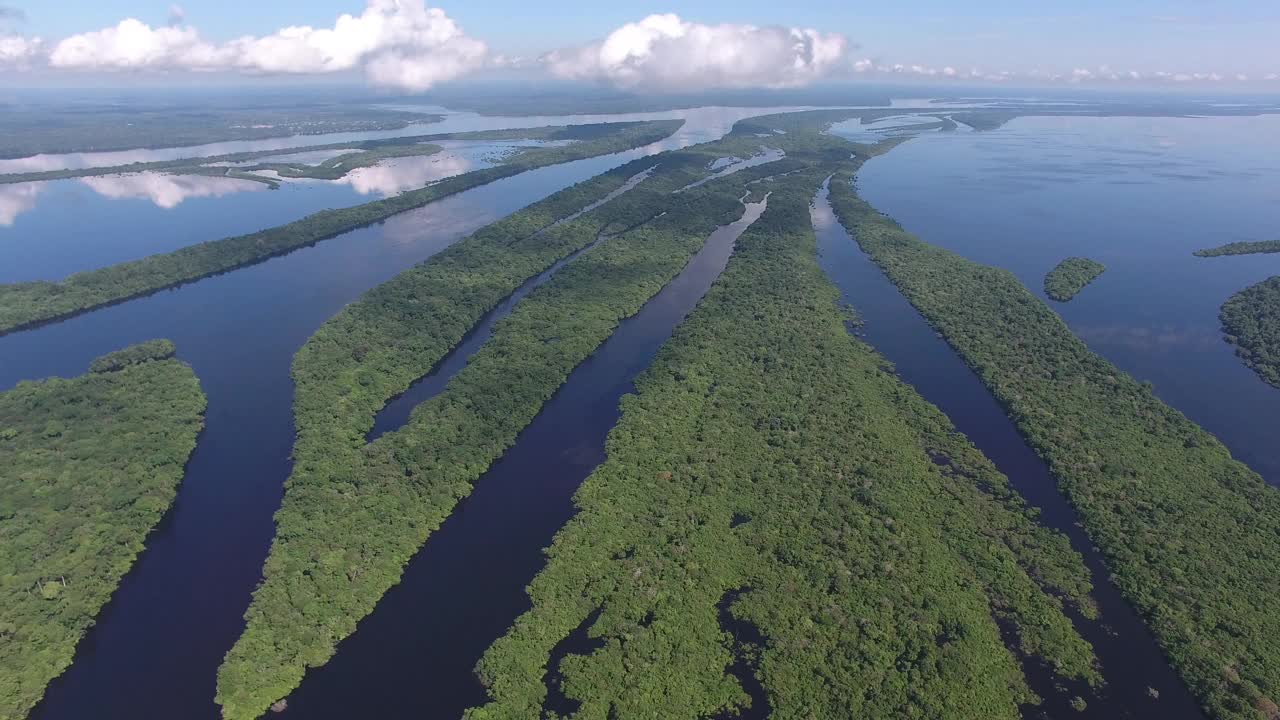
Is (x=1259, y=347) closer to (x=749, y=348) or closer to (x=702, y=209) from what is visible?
(x=749, y=348)

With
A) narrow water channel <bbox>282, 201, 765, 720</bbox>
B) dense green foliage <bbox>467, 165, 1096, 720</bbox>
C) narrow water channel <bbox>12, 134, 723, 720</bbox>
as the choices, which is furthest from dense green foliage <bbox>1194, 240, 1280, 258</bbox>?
narrow water channel <bbox>12, 134, 723, 720</bbox>

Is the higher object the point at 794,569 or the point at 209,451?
the point at 209,451

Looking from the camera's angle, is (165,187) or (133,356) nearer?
(133,356)

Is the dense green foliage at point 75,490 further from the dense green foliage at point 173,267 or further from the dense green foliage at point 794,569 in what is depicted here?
the dense green foliage at point 173,267

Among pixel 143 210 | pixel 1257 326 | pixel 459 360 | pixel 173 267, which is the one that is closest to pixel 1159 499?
pixel 1257 326

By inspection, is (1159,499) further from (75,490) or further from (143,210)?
(143,210)
